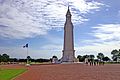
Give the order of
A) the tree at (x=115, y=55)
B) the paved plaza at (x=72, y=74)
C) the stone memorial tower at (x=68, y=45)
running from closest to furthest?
the paved plaza at (x=72, y=74) < the stone memorial tower at (x=68, y=45) < the tree at (x=115, y=55)

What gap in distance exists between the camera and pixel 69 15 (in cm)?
9262

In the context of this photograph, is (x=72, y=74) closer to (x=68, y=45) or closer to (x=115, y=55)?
(x=68, y=45)

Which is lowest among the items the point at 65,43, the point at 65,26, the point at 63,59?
the point at 63,59

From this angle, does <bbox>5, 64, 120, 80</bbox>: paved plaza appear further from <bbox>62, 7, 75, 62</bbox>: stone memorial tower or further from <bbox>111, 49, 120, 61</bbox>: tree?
<bbox>111, 49, 120, 61</bbox>: tree

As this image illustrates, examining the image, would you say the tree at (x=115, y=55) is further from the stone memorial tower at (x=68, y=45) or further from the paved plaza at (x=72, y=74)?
the paved plaza at (x=72, y=74)

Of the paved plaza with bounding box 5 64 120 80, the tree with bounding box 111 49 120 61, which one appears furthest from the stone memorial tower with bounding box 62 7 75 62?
the paved plaza with bounding box 5 64 120 80

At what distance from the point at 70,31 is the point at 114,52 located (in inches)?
1491

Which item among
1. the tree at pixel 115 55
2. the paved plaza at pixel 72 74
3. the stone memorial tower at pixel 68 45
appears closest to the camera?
the paved plaza at pixel 72 74

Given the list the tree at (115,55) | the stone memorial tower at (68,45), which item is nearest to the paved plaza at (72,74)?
the stone memorial tower at (68,45)

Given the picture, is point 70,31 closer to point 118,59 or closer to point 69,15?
point 69,15

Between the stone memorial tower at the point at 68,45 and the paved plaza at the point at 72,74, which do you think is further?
the stone memorial tower at the point at 68,45

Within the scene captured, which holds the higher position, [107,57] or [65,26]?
[65,26]

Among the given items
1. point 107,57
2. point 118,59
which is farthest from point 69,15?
point 107,57

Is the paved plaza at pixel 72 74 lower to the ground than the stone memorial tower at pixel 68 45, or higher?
lower
